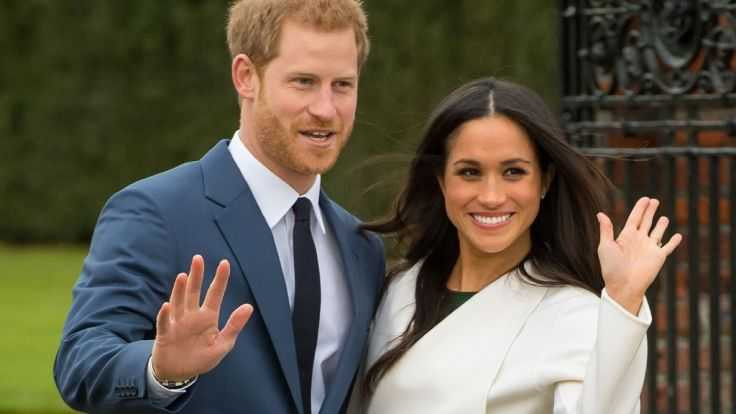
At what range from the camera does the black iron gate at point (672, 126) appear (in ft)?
13.8

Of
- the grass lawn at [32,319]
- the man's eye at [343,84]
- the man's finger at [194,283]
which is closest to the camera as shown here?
the man's finger at [194,283]

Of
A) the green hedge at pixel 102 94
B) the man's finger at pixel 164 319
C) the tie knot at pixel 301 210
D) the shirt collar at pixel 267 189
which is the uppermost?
the shirt collar at pixel 267 189

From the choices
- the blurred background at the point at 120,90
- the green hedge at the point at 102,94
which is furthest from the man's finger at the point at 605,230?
the green hedge at the point at 102,94

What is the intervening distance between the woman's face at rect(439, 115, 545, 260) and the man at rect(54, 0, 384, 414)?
10.5 inches

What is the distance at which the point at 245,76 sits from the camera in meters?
3.41

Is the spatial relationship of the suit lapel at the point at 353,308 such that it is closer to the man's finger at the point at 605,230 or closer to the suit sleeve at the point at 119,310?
the suit sleeve at the point at 119,310

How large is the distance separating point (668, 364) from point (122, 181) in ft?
36.1

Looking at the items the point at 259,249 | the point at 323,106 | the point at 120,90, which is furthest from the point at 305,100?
the point at 120,90

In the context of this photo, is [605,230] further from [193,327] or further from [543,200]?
[193,327]

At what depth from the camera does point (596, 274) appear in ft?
11.4

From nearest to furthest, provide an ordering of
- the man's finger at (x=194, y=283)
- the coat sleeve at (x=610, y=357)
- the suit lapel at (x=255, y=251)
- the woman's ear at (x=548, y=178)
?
1. the man's finger at (x=194, y=283)
2. the coat sleeve at (x=610, y=357)
3. the suit lapel at (x=255, y=251)
4. the woman's ear at (x=548, y=178)

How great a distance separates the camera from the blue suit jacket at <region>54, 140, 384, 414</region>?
9.97ft

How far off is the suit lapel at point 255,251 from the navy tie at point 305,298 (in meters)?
0.04

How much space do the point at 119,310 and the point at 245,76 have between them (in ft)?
2.00
